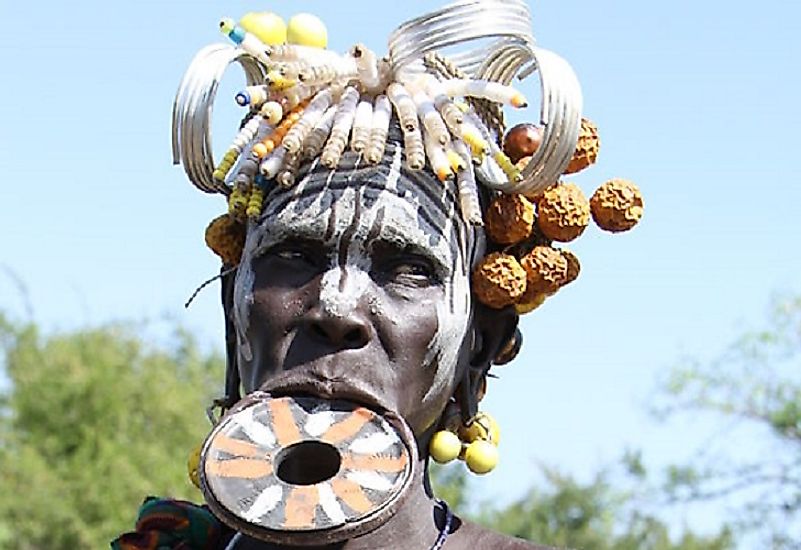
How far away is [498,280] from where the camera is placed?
13.7 feet

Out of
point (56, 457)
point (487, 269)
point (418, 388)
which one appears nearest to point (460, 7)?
point (487, 269)

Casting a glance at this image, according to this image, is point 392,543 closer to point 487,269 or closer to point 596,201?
point 487,269

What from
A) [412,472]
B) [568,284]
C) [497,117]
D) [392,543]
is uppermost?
[497,117]

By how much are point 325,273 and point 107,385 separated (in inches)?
833

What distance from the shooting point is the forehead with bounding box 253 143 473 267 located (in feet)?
13.0

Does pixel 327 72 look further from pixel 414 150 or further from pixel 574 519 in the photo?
pixel 574 519

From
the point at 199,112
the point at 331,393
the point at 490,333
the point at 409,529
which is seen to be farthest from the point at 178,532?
the point at 199,112

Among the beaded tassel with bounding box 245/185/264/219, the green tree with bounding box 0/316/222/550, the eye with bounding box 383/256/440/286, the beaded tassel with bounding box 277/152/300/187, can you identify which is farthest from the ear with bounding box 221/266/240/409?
the green tree with bounding box 0/316/222/550

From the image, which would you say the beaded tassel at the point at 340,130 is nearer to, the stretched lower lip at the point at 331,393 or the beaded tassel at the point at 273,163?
the beaded tassel at the point at 273,163

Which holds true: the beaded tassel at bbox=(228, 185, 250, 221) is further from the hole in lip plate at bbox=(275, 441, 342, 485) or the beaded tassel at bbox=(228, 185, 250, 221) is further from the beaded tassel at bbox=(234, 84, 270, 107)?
the hole in lip plate at bbox=(275, 441, 342, 485)

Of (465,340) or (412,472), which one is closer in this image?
(412,472)

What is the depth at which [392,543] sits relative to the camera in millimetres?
4051

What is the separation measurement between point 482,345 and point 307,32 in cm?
88

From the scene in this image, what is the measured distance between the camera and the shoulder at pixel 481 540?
13.7ft
